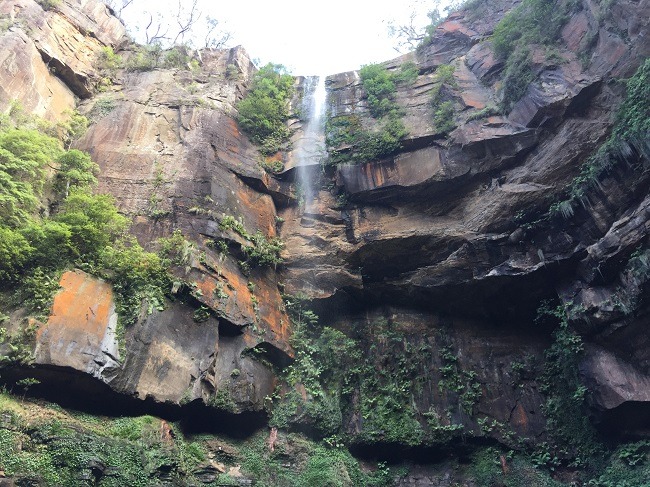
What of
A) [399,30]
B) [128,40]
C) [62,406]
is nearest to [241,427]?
[62,406]

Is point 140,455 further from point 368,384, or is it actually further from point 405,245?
point 405,245

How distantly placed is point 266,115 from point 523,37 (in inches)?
380

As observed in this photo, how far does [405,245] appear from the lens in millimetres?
14719

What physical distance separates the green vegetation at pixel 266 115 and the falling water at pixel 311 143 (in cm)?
81

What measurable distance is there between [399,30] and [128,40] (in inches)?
612

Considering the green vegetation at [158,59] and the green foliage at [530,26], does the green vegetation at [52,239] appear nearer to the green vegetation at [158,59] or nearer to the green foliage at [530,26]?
the green vegetation at [158,59]

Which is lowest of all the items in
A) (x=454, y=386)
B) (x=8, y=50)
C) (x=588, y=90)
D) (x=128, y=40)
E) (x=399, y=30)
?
(x=454, y=386)

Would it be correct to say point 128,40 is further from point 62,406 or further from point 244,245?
point 62,406

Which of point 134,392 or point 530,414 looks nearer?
point 134,392

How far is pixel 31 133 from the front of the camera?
478 inches

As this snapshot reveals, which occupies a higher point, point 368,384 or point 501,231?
point 501,231

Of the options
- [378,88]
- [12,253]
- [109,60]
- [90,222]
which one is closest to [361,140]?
[378,88]

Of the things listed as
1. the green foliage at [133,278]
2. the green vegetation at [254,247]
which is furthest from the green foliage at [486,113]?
the green foliage at [133,278]

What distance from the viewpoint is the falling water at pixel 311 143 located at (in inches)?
682
